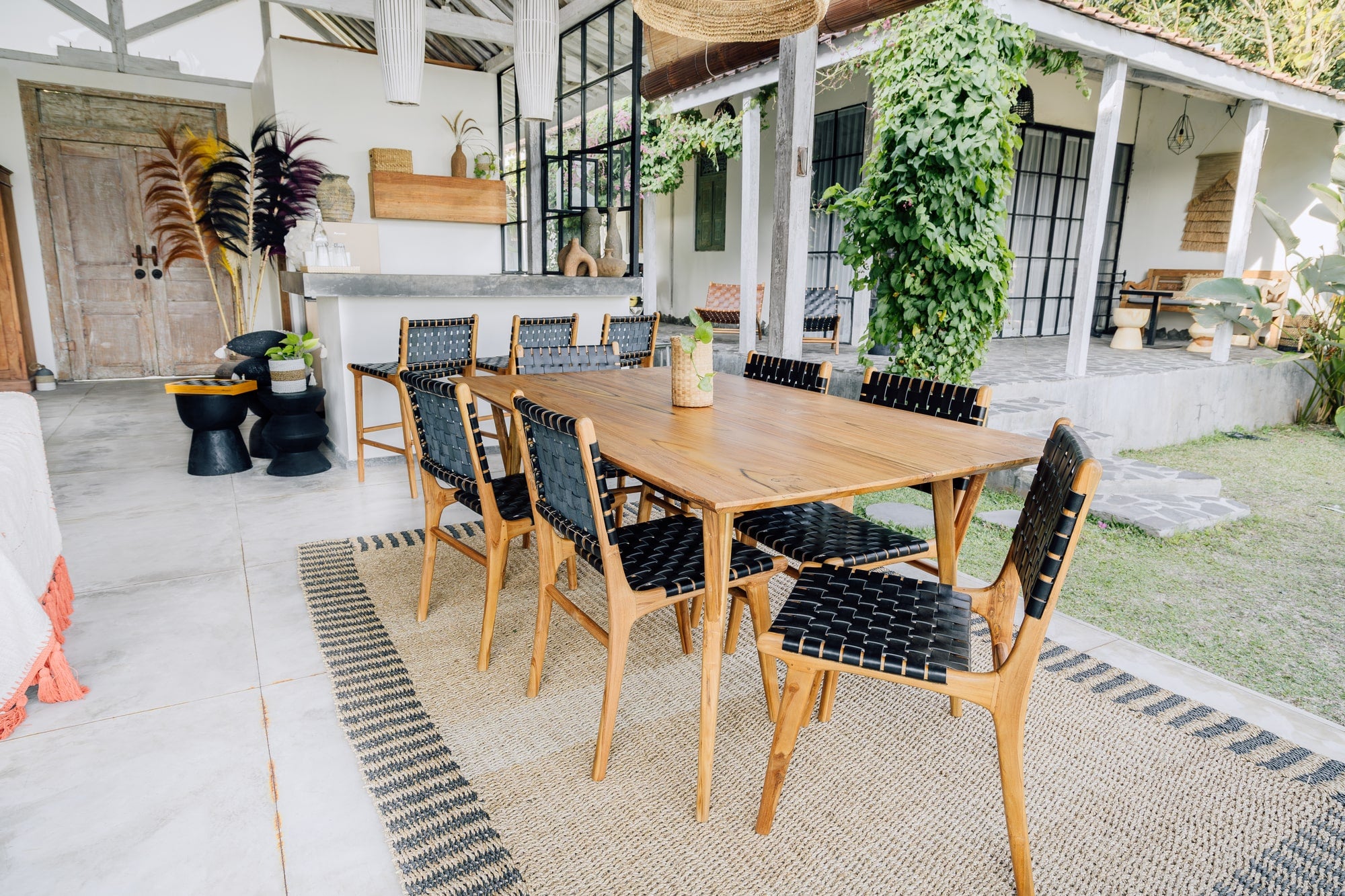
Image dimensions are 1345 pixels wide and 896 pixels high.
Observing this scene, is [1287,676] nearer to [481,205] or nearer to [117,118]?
[481,205]

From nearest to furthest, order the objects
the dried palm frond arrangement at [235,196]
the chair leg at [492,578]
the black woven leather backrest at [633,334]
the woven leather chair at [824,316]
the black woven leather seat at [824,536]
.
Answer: the black woven leather seat at [824,536] < the chair leg at [492,578] < the black woven leather backrest at [633,334] < the dried palm frond arrangement at [235,196] < the woven leather chair at [824,316]

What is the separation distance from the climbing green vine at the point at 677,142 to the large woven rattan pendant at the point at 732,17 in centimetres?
555

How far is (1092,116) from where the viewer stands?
8219 mm

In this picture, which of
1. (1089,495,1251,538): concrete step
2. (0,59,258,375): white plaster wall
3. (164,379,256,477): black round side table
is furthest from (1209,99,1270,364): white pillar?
(0,59,258,375): white plaster wall

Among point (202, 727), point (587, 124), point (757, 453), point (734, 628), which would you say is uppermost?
point (587, 124)

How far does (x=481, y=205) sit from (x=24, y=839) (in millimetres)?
6275

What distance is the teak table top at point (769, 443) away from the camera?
1.51m

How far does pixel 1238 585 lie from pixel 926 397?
1.74m

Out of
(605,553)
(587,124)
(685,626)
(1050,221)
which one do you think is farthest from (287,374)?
(1050,221)

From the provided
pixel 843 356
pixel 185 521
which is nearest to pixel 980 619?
pixel 185 521

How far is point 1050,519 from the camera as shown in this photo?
1393mm

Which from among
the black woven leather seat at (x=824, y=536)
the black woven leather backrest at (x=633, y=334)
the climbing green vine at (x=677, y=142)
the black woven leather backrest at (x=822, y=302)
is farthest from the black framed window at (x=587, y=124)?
the black woven leather seat at (x=824, y=536)

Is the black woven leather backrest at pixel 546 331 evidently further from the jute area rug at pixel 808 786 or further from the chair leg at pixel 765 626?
the chair leg at pixel 765 626

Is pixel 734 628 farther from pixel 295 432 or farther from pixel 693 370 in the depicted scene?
pixel 295 432
